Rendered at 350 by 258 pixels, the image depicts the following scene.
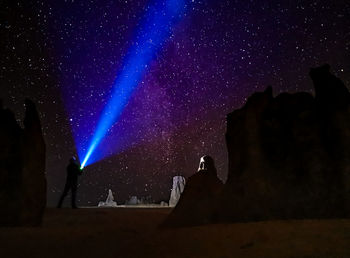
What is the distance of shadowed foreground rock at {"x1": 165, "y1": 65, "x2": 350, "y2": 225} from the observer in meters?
12.5

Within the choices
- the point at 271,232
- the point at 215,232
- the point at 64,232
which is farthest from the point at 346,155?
the point at 64,232

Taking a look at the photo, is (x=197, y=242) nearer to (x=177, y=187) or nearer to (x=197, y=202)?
(x=197, y=202)

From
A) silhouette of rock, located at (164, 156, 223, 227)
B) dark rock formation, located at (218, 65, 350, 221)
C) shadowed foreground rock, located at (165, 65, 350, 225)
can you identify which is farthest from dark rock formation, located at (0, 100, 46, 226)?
dark rock formation, located at (218, 65, 350, 221)

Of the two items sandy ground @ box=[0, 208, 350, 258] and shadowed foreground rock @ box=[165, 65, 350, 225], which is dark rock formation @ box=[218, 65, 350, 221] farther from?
sandy ground @ box=[0, 208, 350, 258]

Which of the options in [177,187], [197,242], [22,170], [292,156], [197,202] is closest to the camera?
[197,242]

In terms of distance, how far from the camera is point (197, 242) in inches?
392

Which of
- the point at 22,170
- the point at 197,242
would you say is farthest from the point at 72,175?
the point at 197,242

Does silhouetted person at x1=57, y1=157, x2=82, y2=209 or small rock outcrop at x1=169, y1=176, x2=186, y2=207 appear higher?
small rock outcrop at x1=169, y1=176, x2=186, y2=207

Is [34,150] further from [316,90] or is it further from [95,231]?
[316,90]

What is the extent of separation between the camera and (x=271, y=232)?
32.1 feet

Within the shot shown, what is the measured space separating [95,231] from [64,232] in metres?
1.33

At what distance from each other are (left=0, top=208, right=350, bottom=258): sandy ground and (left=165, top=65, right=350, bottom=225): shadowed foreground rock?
1.81 meters

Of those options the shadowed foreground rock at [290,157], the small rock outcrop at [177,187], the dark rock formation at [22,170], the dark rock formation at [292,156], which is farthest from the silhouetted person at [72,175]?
the small rock outcrop at [177,187]

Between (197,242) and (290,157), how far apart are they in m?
6.13
